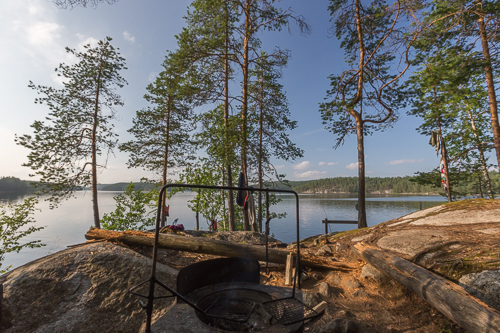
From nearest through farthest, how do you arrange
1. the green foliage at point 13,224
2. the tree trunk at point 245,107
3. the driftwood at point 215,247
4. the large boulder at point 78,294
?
the large boulder at point 78,294 < the driftwood at point 215,247 < the tree trunk at point 245,107 < the green foliage at point 13,224

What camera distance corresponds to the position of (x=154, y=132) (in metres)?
14.7

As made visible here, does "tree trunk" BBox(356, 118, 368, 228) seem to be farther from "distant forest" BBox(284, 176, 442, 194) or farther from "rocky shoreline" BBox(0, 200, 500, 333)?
"distant forest" BBox(284, 176, 442, 194)

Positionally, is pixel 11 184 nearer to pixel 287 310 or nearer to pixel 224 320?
pixel 224 320

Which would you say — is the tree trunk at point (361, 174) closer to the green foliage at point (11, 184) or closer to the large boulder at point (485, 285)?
the large boulder at point (485, 285)

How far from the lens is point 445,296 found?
2.60 metres

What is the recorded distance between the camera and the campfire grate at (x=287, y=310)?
6.45 ft

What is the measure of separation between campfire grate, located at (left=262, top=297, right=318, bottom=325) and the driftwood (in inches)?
100

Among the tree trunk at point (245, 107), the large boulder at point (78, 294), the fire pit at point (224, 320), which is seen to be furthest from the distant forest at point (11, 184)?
the fire pit at point (224, 320)

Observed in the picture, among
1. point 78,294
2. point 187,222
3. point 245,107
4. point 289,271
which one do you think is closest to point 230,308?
point 289,271

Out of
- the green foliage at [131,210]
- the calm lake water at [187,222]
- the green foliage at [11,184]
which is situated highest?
the green foliage at [11,184]

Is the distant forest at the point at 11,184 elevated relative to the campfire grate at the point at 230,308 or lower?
elevated

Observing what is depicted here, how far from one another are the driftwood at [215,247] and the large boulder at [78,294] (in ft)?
2.83

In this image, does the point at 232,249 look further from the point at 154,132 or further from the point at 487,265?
the point at 154,132

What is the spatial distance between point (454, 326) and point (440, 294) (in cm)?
56
